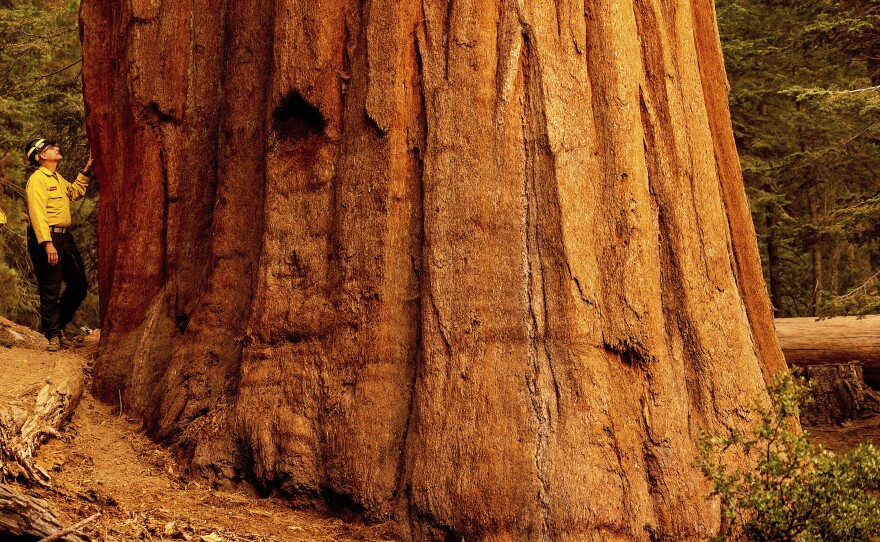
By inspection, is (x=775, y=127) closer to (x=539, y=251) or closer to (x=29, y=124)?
(x=29, y=124)

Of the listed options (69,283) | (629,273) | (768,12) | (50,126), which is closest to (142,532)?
(629,273)

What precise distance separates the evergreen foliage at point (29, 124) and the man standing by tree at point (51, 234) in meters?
5.00

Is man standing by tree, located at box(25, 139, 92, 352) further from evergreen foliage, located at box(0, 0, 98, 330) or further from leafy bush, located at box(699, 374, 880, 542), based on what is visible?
leafy bush, located at box(699, 374, 880, 542)

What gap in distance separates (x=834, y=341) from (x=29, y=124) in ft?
45.1

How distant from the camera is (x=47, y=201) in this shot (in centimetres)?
888

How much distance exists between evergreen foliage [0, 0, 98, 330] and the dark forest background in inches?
1.1

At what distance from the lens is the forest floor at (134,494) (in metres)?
5.05

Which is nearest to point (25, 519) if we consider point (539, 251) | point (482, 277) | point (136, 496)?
point (136, 496)

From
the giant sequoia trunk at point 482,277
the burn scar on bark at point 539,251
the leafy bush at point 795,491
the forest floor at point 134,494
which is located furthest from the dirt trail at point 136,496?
the leafy bush at point 795,491

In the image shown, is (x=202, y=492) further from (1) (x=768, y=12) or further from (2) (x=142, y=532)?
(1) (x=768, y=12)

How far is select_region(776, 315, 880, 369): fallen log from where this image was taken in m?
10.1

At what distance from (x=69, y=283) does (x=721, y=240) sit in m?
6.30

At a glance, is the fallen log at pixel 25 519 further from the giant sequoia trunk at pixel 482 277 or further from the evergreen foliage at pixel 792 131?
the evergreen foliage at pixel 792 131

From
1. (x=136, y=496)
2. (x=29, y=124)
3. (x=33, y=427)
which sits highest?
(x=29, y=124)
